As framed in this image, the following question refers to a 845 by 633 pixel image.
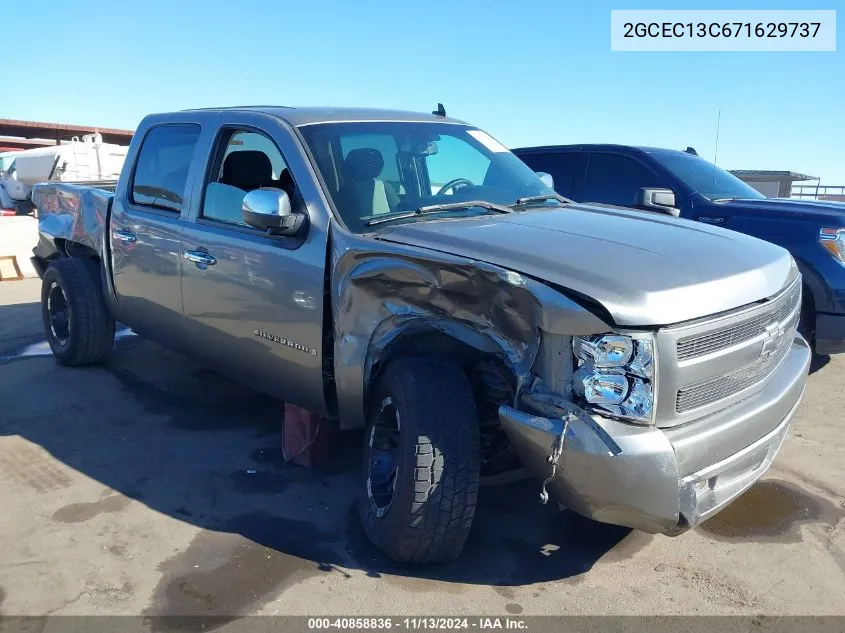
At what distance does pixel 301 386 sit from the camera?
3576mm

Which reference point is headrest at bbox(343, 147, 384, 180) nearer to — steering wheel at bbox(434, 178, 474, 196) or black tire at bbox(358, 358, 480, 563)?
steering wheel at bbox(434, 178, 474, 196)

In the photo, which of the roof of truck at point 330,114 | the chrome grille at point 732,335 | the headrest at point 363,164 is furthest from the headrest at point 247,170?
the chrome grille at point 732,335

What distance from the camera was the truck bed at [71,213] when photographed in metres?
5.17

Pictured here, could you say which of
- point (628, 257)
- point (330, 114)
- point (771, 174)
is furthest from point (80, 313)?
point (771, 174)

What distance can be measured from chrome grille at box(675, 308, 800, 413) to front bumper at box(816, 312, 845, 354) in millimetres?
2127

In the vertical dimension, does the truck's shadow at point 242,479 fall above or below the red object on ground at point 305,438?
below

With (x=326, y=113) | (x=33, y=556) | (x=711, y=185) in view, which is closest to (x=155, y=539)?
(x=33, y=556)

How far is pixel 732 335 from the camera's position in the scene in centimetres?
263

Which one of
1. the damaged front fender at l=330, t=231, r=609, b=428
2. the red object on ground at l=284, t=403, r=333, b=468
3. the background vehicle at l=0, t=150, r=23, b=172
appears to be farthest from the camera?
the background vehicle at l=0, t=150, r=23, b=172

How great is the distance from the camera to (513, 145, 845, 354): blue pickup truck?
4.96 meters

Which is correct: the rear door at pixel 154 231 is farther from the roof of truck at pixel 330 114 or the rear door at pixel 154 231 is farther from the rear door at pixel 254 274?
the roof of truck at pixel 330 114

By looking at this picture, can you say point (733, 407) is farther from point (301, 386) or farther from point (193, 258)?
point (193, 258)

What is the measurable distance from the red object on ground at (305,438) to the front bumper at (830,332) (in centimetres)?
349

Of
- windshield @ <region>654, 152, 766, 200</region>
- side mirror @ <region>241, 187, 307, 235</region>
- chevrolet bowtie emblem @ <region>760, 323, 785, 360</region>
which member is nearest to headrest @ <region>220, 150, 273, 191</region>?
side mirror @ <region>241, 187, 307, 235</region>
